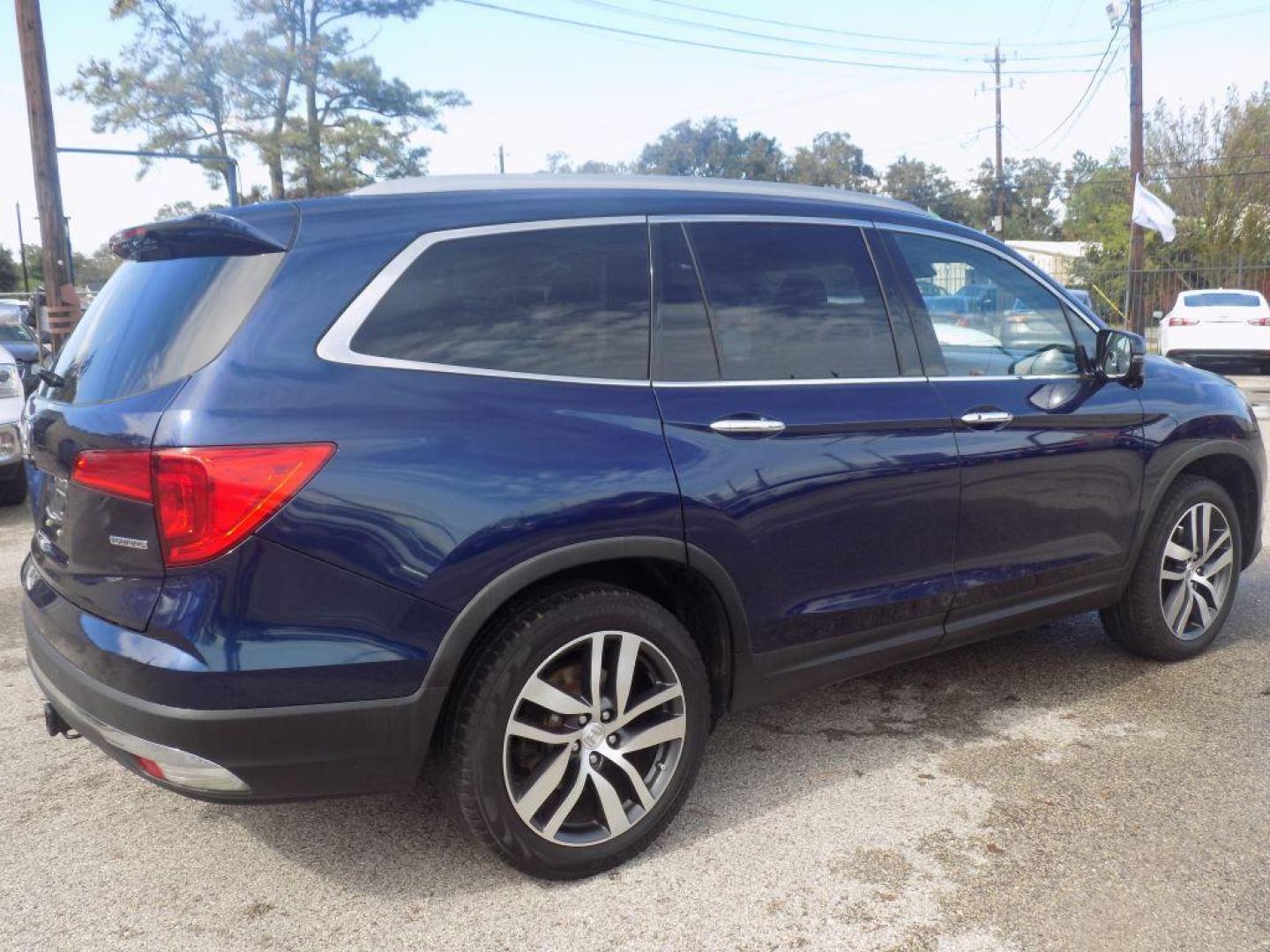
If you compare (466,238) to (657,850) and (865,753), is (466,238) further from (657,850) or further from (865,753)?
(865,753)

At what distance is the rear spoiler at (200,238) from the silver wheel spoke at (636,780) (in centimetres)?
149

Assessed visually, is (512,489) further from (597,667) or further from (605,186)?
(605,186)

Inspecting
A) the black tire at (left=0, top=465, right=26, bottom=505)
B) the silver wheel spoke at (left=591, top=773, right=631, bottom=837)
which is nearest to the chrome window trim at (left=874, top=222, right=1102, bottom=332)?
the silver wheel spoke at (left=591, top=773, right=631, bottom=837)

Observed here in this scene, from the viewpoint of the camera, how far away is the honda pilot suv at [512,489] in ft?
8.00

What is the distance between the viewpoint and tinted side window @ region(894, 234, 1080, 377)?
3717mm

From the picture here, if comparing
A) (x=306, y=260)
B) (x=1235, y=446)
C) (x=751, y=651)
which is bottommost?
(x=751, y=651)

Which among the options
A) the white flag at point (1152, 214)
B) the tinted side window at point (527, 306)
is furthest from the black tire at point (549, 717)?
the white flag at point (1152, 214)

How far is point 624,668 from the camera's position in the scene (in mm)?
2877

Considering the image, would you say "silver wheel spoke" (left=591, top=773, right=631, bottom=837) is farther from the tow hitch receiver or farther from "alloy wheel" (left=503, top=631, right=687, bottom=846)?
the tow hitch receiver

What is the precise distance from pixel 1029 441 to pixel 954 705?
3.35ft

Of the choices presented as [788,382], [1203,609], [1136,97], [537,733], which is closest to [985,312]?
[788,382]

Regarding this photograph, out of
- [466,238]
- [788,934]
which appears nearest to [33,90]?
[466,238]

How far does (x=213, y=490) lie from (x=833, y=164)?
87.4 metres

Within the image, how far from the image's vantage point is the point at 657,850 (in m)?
3.07
